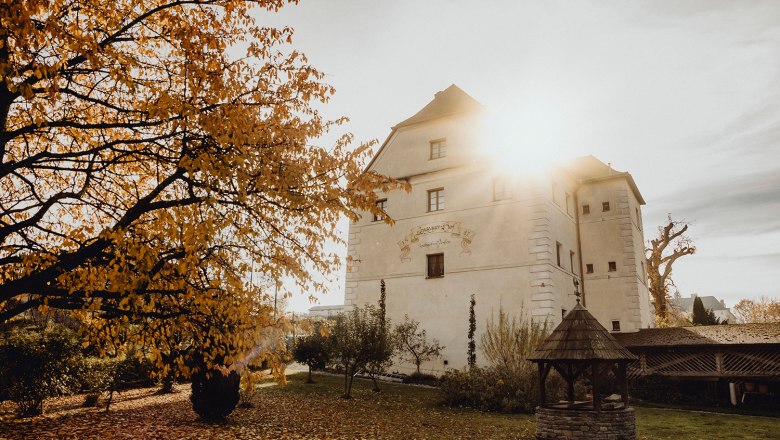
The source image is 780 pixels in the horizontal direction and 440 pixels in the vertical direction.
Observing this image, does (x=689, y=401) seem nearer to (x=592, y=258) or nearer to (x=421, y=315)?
(x=592, y=258)

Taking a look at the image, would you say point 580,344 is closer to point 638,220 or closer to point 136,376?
point 136,376

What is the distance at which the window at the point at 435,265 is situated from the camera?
25.4 metres

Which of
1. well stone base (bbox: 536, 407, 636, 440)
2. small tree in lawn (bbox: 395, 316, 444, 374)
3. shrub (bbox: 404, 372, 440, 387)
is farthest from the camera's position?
small tree in lawn (bbox: 395, 316, 444, 374)

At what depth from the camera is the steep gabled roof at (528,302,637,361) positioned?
11.4 meters

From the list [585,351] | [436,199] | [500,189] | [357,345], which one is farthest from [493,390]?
[436,199]

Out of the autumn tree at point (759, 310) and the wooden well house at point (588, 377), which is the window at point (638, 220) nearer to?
the wooden well house at point (588, 377)

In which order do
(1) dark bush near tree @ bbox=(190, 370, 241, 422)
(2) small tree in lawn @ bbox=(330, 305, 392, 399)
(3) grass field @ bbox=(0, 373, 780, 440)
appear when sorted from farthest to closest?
(2) small tree in lawn @ bbox=(330, 305, 392, 399) < (1) dark bush near tree @ bbox=(190, 370, 241, 422) < (3) grass field @ bbox=(0, 373, 780, 440)

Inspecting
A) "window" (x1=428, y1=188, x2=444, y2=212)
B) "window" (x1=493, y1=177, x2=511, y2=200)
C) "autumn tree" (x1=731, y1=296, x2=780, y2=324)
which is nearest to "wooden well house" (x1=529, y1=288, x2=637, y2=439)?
"window" (x1=493, y1=177, x2=511, y2=200)

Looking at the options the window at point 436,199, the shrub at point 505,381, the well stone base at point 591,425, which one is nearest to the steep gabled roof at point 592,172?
the window at point 436,199

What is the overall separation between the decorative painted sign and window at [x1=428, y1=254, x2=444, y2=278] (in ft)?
2.24

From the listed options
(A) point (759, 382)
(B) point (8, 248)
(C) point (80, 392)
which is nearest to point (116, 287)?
(B) point (8, 248)

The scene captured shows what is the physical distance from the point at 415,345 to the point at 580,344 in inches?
524

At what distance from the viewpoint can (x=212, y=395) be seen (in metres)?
12.9

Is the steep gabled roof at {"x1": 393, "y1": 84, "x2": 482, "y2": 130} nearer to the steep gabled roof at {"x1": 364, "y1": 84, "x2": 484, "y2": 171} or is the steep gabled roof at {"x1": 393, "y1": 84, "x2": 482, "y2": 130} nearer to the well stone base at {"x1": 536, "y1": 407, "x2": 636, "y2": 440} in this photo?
the steep gabled roof at {"x1": 364, "y1": 84, "x2": 484, "y2": 171}
